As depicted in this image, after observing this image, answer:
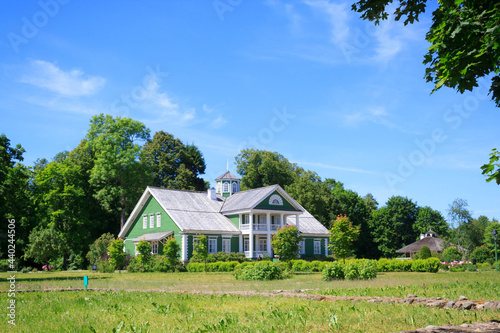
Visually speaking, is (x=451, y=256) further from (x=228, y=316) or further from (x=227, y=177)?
(x=228, y=316)

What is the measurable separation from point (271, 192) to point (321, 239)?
9618 mm

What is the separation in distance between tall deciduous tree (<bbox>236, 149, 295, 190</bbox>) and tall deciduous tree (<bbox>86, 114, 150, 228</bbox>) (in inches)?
768

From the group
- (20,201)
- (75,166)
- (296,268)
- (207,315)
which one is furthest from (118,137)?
(207,315)

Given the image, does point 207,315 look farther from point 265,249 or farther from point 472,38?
point 265,249

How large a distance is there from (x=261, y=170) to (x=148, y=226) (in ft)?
83.2

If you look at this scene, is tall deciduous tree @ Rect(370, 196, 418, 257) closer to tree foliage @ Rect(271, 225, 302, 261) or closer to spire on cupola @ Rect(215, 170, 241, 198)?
spire on cupola @ Rect(215, 170, 241, 198)

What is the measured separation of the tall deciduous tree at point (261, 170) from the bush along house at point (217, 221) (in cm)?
1667

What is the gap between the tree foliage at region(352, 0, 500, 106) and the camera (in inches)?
296

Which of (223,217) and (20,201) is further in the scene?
(223,217)

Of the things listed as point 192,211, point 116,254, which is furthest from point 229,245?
point 116,254

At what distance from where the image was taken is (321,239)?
172ft

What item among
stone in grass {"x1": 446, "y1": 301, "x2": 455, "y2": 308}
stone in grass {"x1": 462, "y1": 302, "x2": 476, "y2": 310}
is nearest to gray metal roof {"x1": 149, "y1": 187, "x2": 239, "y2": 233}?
stone in grass {"x1": 446, "y1": 301, "x2": 455, "y2": 308}

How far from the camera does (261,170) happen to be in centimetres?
6856

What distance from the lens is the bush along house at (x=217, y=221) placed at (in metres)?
43.4
